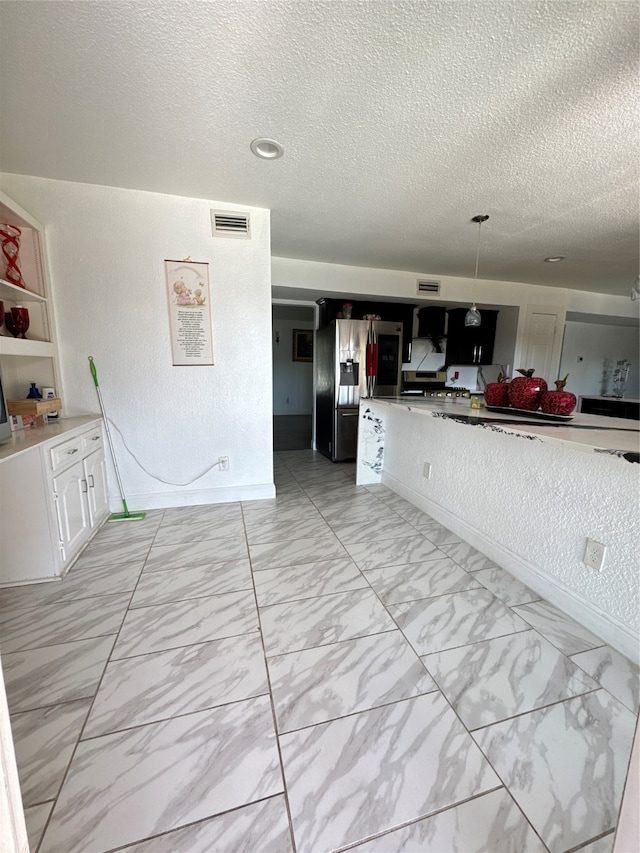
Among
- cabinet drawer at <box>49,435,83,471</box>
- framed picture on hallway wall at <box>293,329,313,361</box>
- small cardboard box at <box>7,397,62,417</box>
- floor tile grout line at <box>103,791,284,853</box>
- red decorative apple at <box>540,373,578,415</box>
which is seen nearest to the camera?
floor tile grout line at <box>103,791,284,853</box>

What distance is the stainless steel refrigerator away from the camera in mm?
4059

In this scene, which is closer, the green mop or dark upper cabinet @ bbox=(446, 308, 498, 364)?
the green mop

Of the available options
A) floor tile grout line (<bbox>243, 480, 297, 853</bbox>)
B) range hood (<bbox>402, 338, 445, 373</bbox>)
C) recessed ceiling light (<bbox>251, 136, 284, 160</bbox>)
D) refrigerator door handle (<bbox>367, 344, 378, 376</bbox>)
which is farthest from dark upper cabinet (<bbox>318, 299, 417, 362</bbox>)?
floor tile grout line (<bbox>243, 480, 297, 853</bbox>)

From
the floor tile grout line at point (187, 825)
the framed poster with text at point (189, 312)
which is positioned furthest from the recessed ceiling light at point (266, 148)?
the floor tile grout line at point (187, 825)

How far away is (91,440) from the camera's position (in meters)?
2.41

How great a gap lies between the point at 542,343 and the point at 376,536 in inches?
164

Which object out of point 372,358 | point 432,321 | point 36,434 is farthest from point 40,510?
point 432,321

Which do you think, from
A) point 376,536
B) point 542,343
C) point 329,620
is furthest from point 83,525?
point 542,343

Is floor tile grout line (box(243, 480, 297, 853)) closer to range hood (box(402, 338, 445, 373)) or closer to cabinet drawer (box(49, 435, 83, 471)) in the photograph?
cabinet drawer (box(49, 435, 83, 471))

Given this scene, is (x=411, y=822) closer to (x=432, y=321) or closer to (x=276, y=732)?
(x=276, y=732)

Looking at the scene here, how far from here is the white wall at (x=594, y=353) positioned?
5.94m

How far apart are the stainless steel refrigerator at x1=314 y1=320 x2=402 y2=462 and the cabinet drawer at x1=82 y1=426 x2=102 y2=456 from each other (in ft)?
8.11

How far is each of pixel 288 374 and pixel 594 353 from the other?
19.0 feet

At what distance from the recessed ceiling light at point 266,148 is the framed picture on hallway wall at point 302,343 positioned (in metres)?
5.52
